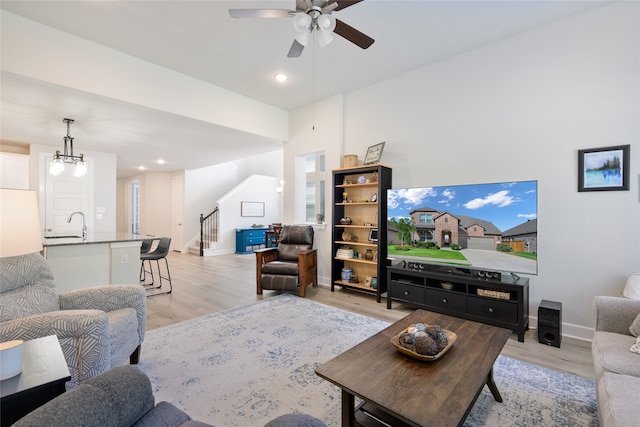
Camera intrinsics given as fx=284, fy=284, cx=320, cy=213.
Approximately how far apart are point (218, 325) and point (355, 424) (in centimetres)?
204

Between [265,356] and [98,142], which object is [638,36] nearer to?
[265,356]

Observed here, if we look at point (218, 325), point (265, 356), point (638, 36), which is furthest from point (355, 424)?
point (638, 36)

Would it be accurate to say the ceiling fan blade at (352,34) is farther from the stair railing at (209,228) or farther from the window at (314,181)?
the stair railing at (209,228)

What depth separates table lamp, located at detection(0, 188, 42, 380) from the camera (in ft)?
3.36

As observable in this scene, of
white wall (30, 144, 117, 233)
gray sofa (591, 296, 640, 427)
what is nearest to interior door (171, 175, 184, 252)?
white wall (30, 144, 117, 233)

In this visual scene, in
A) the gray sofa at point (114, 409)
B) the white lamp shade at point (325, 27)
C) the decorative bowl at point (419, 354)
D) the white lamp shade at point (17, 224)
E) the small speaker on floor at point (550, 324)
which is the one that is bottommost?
the small speaker on floor at point (550, 324)

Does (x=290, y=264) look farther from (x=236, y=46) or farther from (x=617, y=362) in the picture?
(x=617, y=362)

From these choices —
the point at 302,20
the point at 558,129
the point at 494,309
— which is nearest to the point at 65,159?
the point at 302,20

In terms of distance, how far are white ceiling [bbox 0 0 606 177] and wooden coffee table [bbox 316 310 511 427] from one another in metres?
2.84

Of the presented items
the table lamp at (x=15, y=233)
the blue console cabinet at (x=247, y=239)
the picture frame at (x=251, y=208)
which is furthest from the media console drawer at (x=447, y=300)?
the picture frame at (x=251, y=208)

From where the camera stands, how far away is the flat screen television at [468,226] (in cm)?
275

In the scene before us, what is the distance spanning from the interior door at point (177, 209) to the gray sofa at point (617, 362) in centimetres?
914

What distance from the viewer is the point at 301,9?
6.64 ft

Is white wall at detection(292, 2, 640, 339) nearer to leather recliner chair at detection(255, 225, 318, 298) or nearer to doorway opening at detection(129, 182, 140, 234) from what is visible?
leather recliner chair at detection(255, 225, 318, 298)
